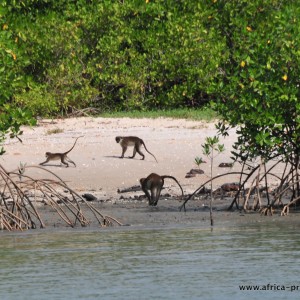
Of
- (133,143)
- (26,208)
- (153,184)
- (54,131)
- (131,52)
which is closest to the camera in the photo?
(26,208)

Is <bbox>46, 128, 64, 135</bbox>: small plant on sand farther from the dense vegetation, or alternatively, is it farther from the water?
the water

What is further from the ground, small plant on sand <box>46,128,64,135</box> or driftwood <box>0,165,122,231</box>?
small plant on sand <box>46,128,64,135</box>

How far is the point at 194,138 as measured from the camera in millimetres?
20828

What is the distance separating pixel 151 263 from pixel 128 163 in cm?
804

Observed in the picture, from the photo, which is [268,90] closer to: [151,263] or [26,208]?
[26,208]

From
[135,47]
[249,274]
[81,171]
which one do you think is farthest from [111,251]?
[135,47]

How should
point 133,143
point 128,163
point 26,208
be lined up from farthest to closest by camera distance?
1. point 128,163
2. point 133,143
3. point 26,208

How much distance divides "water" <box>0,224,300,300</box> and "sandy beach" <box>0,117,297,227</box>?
1.37 meters

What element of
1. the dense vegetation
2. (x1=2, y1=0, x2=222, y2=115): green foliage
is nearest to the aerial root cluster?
the dense vegetation

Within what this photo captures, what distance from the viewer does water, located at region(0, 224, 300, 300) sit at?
10047 mm

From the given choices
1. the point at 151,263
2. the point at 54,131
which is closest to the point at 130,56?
the point at 54,131

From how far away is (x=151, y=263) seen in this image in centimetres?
1148

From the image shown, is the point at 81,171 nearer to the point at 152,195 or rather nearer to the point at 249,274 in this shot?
the point at 152,195

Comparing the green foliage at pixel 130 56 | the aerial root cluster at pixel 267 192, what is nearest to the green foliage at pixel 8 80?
the aerial root cluster at pixel 267 192
